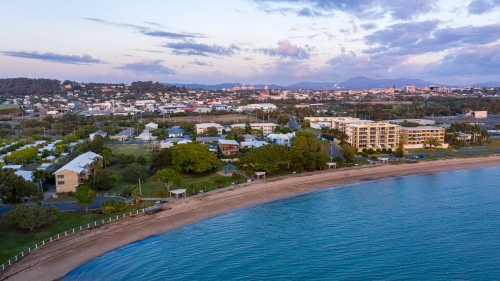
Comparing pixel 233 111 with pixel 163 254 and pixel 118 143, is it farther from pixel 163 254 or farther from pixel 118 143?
pixel 163 254

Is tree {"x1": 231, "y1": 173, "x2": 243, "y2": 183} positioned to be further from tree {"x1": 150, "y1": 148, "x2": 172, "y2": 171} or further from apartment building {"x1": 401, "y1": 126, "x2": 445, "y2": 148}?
apartment building {"x1": 401, "y1": 126, "x2": 445, "y2": 148}

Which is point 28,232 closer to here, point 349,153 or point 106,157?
point 106,157

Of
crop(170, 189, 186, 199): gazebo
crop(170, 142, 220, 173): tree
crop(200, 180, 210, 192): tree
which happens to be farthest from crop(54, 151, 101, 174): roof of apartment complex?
crop(200, 180, 210, 192): tree

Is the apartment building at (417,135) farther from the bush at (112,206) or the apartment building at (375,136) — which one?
the bush at (112,206)

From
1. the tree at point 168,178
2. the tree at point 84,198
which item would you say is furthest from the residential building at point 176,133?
the tree at point 84,198

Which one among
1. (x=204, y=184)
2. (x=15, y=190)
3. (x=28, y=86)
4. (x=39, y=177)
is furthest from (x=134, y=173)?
(x=28, y=86)
